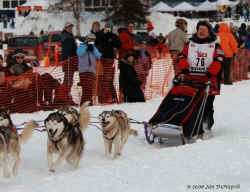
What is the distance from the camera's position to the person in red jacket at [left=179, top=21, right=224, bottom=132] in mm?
6461

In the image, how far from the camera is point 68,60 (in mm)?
9039

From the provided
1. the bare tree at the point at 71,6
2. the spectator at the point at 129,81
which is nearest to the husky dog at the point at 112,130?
the spectator at the point at 129,81

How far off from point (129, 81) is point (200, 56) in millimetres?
3067

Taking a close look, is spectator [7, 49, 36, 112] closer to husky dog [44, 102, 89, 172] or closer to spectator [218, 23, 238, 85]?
husky dog [44, 102, 89, 172]

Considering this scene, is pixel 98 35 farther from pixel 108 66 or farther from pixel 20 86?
pixel 20 86

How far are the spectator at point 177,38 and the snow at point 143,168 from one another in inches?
150

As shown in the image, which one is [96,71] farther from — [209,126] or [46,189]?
[46,189]

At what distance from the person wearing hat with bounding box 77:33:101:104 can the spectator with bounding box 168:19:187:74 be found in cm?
223

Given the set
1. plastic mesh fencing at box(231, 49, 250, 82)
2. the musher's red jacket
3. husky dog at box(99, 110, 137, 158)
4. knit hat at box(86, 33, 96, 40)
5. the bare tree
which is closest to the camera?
husky dog at box(99, 110, 137, 158)

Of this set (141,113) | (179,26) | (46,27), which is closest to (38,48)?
(179,26)

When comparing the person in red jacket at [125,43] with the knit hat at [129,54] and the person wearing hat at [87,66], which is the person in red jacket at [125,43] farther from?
the person wearing hat at [87,66]

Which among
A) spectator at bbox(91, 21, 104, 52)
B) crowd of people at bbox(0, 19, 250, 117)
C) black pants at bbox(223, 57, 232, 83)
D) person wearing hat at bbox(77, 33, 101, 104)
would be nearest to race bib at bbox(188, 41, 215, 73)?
crowd of people at bbox(0, 19, 250, 117)

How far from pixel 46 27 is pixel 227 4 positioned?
1510 centimetres

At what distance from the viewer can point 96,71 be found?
9.23m
